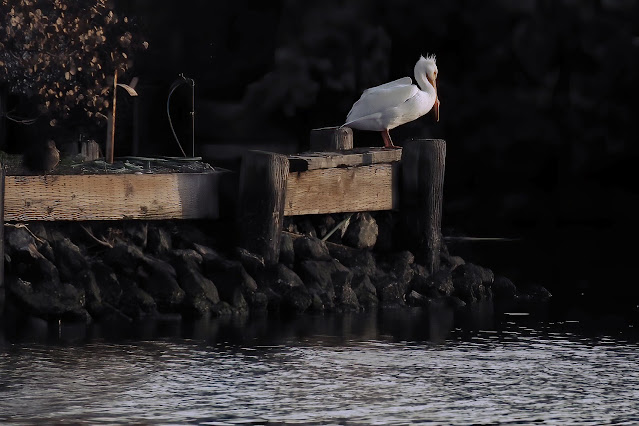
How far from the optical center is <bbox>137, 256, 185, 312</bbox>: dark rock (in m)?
17.6

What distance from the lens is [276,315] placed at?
17859mm

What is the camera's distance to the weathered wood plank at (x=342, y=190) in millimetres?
19250

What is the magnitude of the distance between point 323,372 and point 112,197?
163 inches

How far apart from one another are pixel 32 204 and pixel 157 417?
5288 mm

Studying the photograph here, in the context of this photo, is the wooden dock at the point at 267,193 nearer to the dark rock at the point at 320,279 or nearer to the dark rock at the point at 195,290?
the dark rock at the point at 320,279

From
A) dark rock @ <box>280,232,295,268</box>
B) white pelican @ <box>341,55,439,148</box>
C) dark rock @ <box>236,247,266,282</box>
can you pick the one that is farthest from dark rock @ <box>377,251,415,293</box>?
dark rock @ <box>236,247,266,282</box>

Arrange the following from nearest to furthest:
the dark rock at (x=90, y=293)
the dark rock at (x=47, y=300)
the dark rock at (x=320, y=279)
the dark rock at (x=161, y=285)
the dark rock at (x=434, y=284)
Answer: the dark rock at (x=47, y=300)
the dark rock at (x=90, y=293)
the dark rock at (x=161, y=285)
the dark rock at (x=320, y=279)
the dark rock at (x=434, y=284)

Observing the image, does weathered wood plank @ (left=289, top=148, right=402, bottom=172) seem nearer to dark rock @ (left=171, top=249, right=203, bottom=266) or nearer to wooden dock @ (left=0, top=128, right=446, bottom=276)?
wooden dock @ (left=0, top=128, right=446, bottom=276)

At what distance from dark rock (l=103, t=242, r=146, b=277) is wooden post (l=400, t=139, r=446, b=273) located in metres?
3.76

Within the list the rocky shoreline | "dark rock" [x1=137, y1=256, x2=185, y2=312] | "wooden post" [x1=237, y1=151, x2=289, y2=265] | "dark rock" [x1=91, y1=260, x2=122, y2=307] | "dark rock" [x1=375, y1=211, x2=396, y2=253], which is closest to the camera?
the rocky shoreline

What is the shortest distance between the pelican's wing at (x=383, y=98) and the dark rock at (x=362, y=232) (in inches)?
56.1

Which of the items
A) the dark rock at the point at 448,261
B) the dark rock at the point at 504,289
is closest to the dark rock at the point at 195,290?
the dark rock at the point at 504,289

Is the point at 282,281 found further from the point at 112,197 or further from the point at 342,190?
the point at 342,190

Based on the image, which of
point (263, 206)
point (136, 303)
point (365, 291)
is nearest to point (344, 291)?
point (365, 291)
